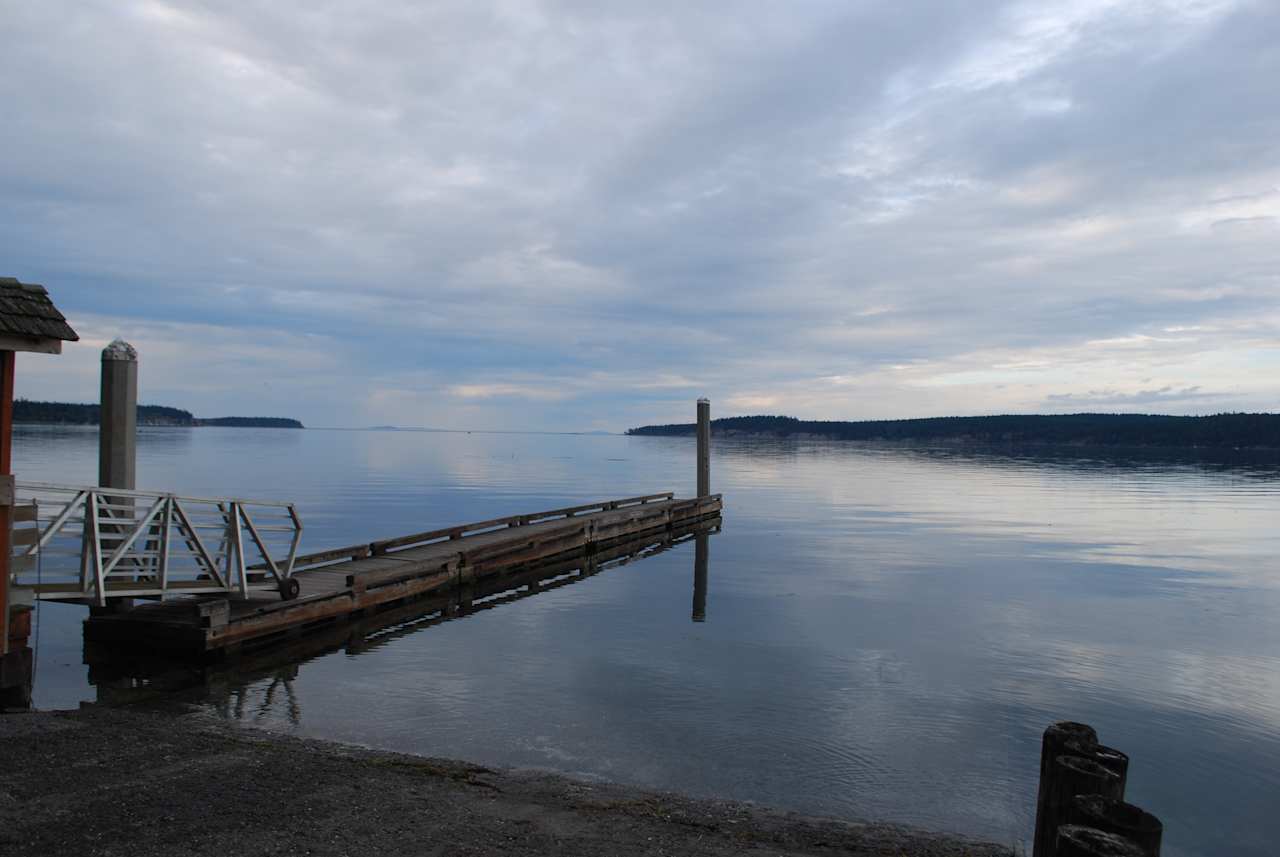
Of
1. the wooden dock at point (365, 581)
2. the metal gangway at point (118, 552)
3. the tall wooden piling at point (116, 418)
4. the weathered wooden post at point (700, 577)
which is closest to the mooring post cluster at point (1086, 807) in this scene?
the metal gangway at point (118, 552)

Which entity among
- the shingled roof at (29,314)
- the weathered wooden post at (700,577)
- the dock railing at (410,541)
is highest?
the shingled roof at (29,314)

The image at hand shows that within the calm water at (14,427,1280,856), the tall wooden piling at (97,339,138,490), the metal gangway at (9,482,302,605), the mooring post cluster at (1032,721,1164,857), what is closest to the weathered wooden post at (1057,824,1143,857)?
the mooring post cluster at (1032,721,1164,857)

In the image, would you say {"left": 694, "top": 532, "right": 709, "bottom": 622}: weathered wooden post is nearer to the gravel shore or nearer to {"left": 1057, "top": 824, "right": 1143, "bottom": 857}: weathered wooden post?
the gravel shore

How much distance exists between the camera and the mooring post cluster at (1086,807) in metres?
4.36

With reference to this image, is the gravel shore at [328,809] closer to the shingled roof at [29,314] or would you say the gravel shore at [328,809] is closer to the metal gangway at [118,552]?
the metal gangway at [118,552]

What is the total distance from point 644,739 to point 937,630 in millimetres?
8542

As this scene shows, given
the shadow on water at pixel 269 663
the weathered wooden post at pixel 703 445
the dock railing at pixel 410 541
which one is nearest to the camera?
the shadow on water at pixel 269 663

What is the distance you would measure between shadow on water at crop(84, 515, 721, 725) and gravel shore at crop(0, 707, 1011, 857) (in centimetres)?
253

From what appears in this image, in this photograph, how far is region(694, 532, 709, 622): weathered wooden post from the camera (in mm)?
18219

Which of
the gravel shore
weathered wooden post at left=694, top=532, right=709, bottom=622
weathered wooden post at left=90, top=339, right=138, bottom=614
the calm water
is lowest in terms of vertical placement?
weathered wooden post at left=694, top=532, right=709, bottom=622

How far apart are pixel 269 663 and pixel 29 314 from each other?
642cm

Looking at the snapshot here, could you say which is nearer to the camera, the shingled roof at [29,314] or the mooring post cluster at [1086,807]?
the mooring post cluster at [1086,807]

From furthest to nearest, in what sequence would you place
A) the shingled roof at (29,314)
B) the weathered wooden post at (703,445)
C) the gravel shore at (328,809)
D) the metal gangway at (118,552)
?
the weathered wooden post at (703,445) < the metal gangway at (118,552) < the shingled roof at (29,314) < the gravel shore at (328,809)

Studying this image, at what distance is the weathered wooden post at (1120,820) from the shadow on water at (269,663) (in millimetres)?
8807
